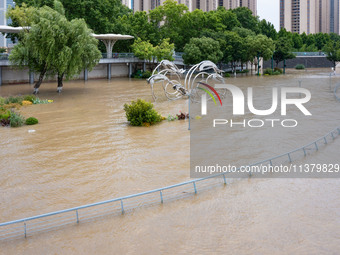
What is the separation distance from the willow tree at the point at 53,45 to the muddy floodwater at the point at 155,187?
1222 cm

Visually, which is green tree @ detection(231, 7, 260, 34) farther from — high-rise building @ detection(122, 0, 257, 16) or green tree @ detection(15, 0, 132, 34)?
green tree @ detection(15, 0, 132, 34)

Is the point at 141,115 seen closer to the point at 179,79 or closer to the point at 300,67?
the point at 179,79

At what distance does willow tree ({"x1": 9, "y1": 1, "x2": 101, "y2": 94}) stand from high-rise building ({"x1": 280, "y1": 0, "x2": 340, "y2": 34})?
4174 inches

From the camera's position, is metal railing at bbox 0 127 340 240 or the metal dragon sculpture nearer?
metal railing at bbox 0 127 340 240

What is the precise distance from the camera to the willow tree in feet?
122

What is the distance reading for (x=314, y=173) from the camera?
54.7ft

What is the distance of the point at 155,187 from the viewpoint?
50.5 feet

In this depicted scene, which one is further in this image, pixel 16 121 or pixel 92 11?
pixel 92 11

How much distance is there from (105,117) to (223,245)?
65.0 feet

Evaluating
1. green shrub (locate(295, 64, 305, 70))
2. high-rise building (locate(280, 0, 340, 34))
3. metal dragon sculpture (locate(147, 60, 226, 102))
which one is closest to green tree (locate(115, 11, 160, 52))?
metal dragon sculpture (locate(147, 60, 226, 102))

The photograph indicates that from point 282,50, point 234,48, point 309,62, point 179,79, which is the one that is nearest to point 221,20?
point 234,48

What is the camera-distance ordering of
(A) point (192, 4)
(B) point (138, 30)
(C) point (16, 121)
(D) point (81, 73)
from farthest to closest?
1. (A) point (192, 4)
2. (B) point (138, 30)
3. (D) point (81, 73)
4. (C) point (16, 121)

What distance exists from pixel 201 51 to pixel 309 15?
273ft

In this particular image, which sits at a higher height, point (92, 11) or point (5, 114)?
point (92, 11)
